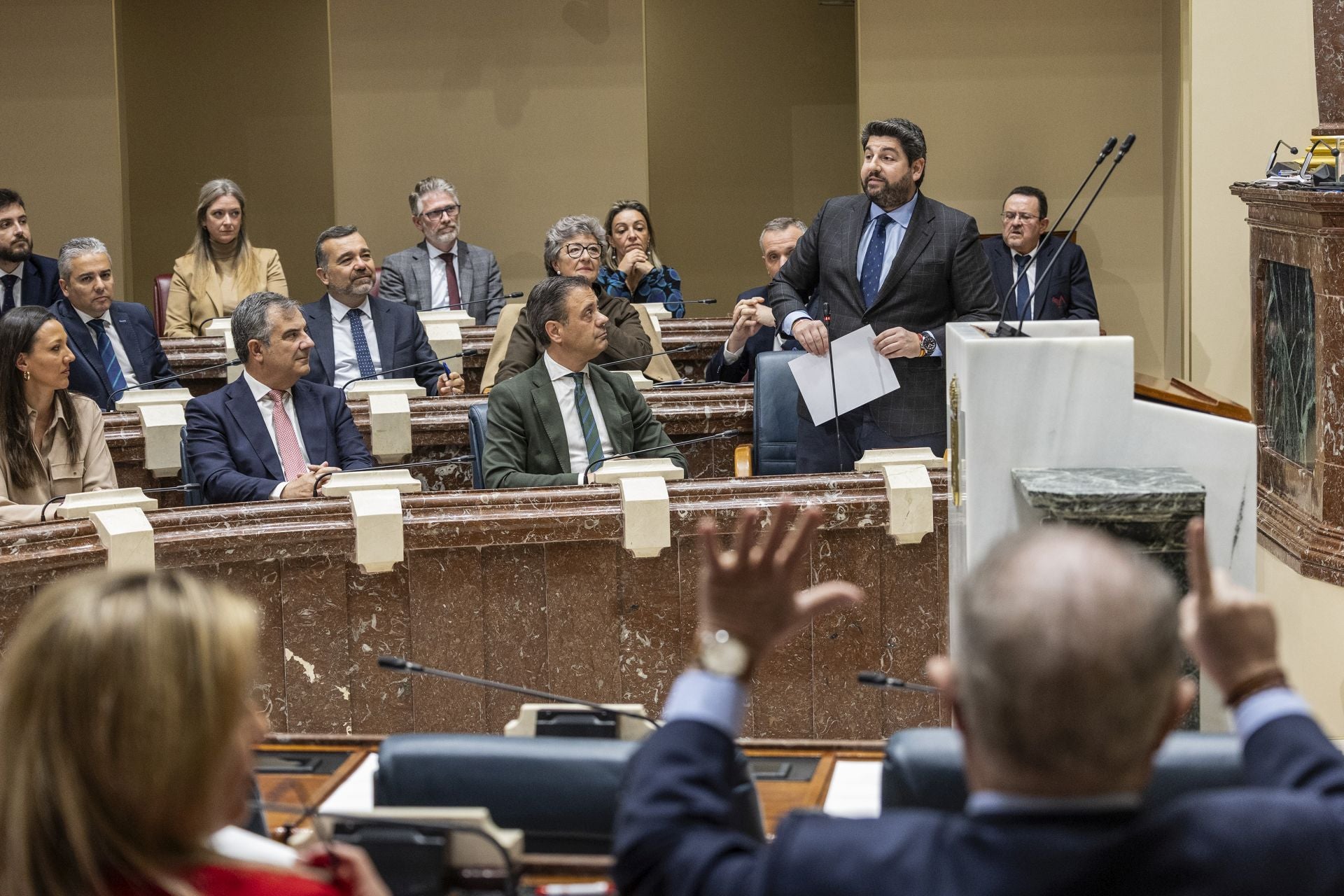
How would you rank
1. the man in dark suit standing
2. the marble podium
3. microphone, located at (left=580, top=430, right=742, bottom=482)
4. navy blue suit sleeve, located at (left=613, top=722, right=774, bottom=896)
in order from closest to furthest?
navy blue suit sleeve, located at (left=613, top=722, right=774, bottom=896) < the marble podium < microphone, located at (left=580, top=430, right=742, bottom=482) < the man in dark suit standing

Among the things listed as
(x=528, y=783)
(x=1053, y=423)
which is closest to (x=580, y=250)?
(x=1053, y=423)

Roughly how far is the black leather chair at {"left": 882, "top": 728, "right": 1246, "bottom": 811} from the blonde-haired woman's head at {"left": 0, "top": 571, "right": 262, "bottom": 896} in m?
0.77

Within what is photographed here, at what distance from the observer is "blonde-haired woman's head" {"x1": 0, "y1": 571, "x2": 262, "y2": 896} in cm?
114

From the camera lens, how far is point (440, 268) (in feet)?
22.8

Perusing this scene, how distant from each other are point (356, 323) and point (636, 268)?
4.60 feet

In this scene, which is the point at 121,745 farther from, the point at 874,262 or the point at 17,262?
the point at 17,262

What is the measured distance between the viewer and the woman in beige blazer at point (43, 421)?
13.3ft

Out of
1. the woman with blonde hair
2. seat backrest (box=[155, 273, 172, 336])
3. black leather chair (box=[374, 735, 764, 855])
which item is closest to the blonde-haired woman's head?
the woman with blonde hair

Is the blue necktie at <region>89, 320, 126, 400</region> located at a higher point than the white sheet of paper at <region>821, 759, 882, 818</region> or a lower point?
higher

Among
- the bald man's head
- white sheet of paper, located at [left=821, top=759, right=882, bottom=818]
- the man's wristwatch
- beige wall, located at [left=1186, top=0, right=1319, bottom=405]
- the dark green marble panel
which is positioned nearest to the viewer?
the bald man's head

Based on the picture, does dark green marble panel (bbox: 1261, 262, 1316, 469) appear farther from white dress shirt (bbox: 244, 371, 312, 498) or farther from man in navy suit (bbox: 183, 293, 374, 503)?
white dress shirt (bbox: 244, 371, 312, 498)

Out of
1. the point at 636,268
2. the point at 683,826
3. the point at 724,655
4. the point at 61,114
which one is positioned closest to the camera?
the point at 683,826

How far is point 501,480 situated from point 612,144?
448 centimetres

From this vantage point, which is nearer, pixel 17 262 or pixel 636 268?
pixel 17 262
